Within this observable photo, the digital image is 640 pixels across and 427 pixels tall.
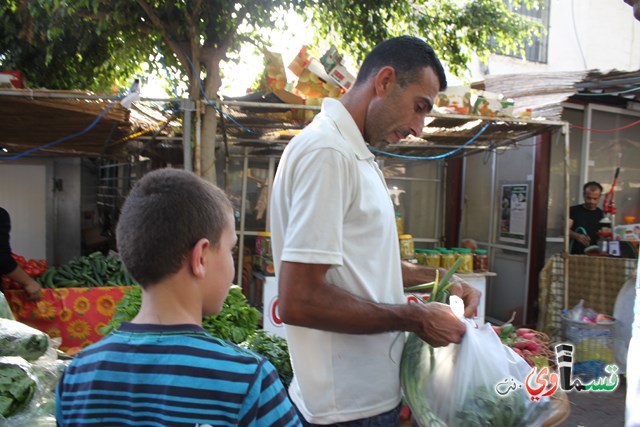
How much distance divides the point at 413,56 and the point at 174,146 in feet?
20.4

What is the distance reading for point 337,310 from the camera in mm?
1375

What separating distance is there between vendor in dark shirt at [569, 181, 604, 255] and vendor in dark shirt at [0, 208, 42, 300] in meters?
6.14

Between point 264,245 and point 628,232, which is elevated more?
point 628,232

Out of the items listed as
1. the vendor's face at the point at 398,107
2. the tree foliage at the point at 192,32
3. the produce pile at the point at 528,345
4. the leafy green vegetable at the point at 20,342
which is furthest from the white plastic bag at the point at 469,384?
the tree foliage at the point at 192,32

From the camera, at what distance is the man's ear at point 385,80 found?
1.65 metres

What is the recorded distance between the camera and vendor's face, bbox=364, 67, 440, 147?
1659 mm

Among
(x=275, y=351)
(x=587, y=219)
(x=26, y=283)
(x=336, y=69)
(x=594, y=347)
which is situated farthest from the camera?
(x=587, y=219)

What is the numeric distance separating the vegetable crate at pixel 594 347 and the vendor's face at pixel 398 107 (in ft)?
14.7

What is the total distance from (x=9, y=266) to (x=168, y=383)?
388cm

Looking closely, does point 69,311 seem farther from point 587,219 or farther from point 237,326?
point 587,219

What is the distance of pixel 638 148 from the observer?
7.58 metres

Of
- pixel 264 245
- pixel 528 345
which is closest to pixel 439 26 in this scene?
pixel 264 245

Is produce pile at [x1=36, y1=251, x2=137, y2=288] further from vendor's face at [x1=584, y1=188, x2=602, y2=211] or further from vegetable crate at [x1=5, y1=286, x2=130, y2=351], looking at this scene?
vendor's face at [x1=584, y1=188, x2=602, y2=211]

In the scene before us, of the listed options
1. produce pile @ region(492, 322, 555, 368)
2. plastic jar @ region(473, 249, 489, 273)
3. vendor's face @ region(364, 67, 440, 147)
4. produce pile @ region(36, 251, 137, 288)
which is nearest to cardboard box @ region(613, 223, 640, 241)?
plastic jar @ region(473, 249, 489, 273)
